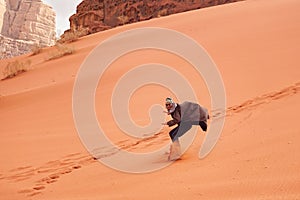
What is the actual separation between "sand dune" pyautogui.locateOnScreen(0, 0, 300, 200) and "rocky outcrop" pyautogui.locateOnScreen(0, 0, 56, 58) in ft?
187

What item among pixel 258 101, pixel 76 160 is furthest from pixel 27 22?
pixel 76 160

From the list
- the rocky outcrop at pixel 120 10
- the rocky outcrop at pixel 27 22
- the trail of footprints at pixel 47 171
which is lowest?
the trail of footprints at pixel 47 171

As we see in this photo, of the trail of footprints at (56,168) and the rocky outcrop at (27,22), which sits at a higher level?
the rocky outcrop at (27,22)

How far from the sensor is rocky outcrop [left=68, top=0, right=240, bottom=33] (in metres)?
27.9

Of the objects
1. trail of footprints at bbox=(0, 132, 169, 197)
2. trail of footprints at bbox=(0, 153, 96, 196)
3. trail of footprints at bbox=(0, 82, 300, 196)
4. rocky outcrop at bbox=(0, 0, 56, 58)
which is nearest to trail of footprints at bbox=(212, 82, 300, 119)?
trail of footprints at bbox=(0, 82, 300, 196)

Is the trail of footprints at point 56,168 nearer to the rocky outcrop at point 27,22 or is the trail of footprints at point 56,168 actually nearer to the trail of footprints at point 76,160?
the trail of footprints at point 76,160

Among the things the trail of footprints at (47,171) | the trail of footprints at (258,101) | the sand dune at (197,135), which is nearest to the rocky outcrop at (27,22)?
the sand dune at (197,135)

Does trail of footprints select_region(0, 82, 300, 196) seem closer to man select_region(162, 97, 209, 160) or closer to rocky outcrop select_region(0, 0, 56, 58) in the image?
man select_region(162, 97, 209, 160)

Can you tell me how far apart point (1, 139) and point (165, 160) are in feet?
10.5

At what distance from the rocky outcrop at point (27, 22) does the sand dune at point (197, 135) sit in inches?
2248

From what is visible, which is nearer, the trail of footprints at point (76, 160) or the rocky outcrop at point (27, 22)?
the trail of footprints at point (76, 160)

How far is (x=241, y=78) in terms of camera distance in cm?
688

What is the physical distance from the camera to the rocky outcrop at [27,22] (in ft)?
214

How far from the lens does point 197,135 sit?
182 inches
